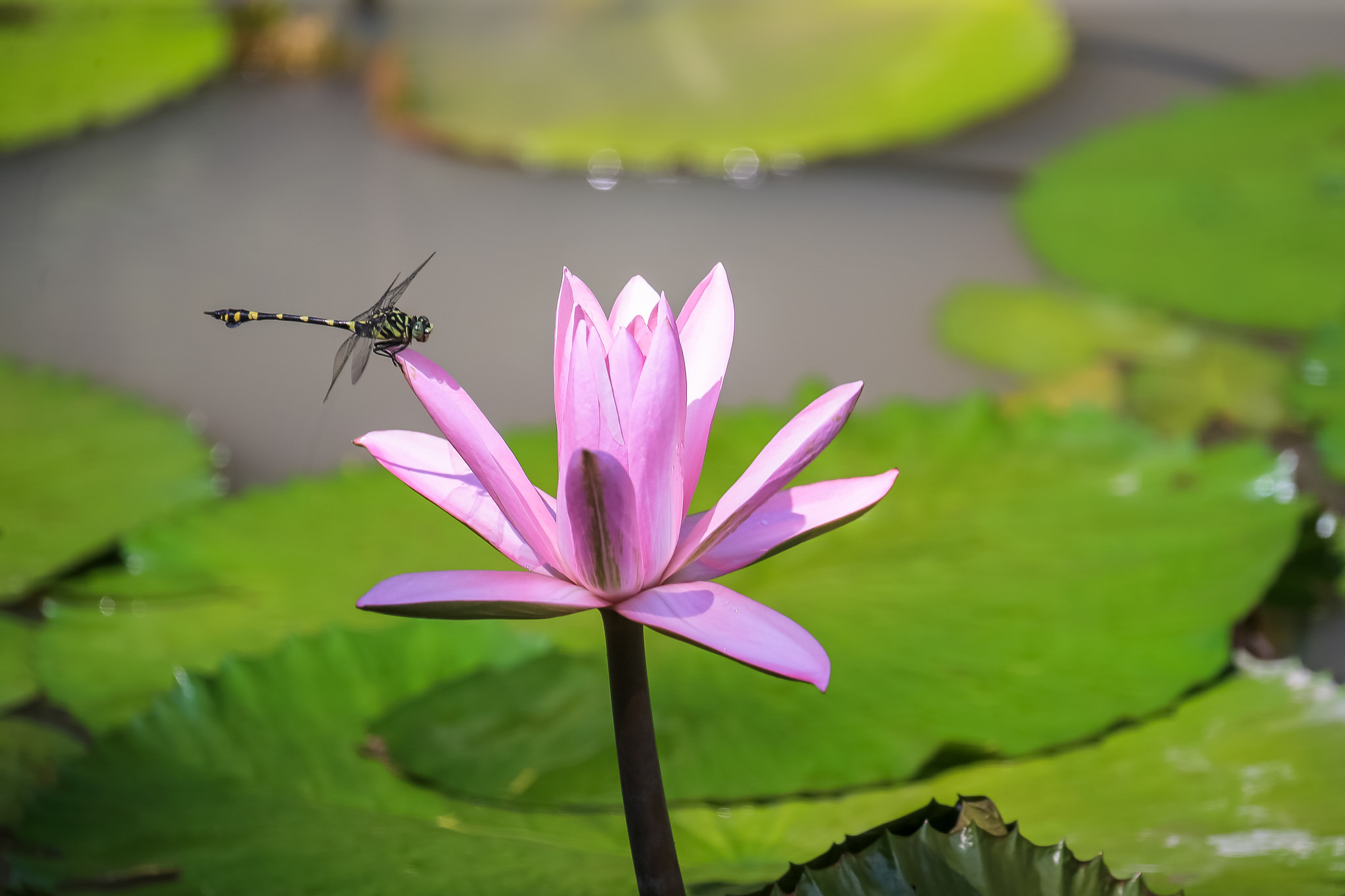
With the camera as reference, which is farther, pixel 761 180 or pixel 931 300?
pixel 761 180

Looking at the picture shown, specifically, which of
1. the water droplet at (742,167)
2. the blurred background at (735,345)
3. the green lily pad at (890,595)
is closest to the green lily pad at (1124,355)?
the blurred background at (735,345)

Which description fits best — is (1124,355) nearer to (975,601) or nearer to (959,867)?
(975,601)

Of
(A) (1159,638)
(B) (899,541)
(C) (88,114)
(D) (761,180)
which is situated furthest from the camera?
(C) (88,114)

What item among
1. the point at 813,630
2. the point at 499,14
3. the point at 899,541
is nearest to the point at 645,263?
the point at 899,541

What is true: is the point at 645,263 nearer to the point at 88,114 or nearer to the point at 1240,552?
the point at 1240,552

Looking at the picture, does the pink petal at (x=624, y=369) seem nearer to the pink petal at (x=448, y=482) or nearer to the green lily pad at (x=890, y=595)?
the pink petal at (x=448, y=482)

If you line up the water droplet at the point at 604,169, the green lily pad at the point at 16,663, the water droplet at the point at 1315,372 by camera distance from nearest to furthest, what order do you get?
1. the green lily pad at the point at 16,663
2. the water droplet at the point at 1315,372
3. the water droplet at the point at 604,169
